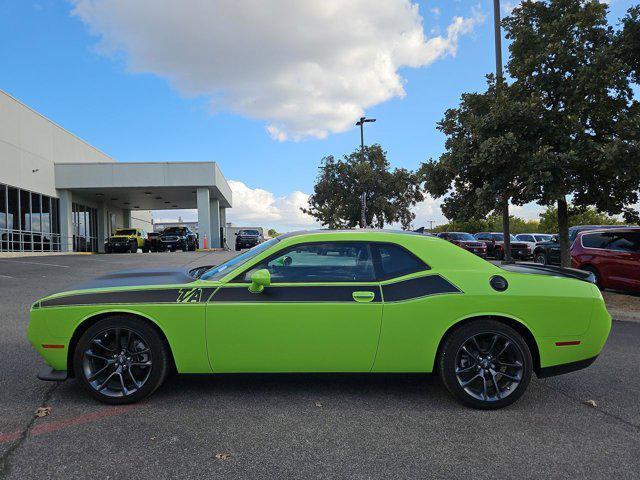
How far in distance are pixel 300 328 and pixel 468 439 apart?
1.46 metres

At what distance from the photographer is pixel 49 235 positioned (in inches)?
1041

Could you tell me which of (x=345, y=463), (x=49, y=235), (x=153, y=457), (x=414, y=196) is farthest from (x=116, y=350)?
(x=414, y=196)

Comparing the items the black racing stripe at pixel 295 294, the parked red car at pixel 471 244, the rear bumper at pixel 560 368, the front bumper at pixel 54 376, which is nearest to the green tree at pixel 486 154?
the rear bumper at pixel 560 368

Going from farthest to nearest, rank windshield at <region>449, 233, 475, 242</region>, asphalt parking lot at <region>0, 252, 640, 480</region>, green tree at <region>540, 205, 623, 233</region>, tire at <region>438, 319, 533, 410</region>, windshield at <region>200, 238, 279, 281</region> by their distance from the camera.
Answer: green tree at <region>540, 205, 623, 233</region>
windshield at <region>449, 233, 475, 242</region>
windshield at <region>200, 238, 279, 281</region>
tire at <region>438, 319, 533, 410</region>
asphalt parking lot at <region>0, 252, 640, 480</region>

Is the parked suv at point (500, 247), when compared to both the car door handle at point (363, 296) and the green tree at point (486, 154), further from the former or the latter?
the car door handle at point (363, 296)

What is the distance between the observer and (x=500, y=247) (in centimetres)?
2389

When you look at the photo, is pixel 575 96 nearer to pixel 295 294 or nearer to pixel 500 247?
pixel 295 294

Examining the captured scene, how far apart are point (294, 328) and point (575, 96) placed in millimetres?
8051

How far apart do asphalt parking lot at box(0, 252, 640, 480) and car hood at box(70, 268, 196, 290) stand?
3.14ft

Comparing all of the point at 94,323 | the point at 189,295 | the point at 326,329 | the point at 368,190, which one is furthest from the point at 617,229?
the point at 368,190

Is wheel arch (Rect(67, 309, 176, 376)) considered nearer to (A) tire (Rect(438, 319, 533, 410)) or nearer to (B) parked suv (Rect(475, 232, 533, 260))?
(A) tire (Rect(438, 319, 533, 410))

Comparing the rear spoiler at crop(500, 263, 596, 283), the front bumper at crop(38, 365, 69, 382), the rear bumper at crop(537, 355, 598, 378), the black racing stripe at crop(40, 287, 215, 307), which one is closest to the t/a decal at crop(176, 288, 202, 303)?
the black racing stripe at crop(40, 287, 215, 307)

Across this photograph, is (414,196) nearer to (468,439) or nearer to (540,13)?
A: (540,13)

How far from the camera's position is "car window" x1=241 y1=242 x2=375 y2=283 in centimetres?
387
